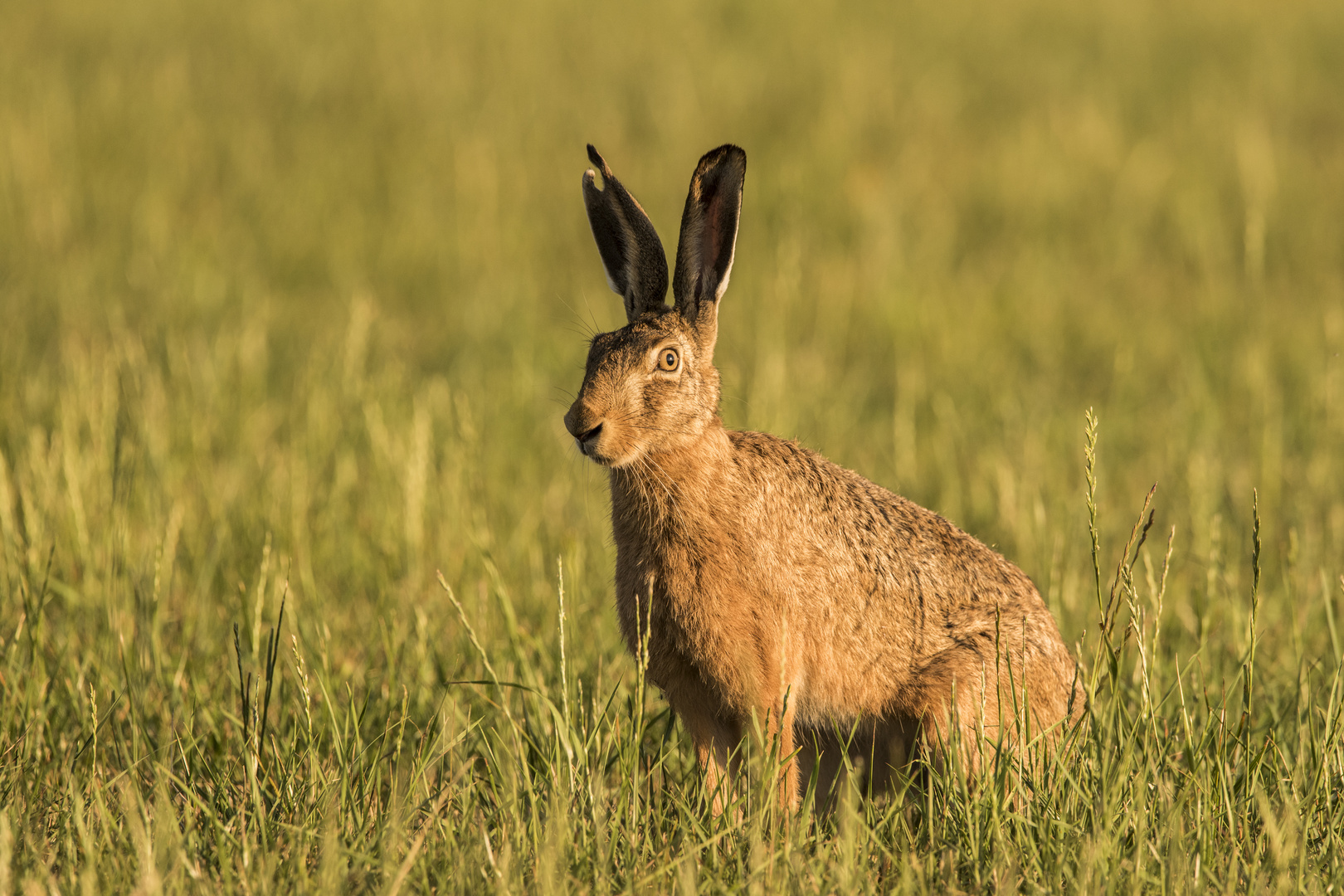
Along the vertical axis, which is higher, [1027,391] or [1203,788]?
[1027,391]

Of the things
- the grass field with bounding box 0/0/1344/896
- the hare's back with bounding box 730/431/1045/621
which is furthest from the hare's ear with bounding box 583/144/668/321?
the grass field with bounding box 0/0/1344/896

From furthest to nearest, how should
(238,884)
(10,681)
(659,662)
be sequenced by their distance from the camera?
(10,681), (659,662), (238,884)

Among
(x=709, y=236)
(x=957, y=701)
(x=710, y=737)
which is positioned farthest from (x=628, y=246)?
(x=957, y=701)

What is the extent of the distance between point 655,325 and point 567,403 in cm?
302

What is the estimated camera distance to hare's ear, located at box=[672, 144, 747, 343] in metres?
3.51

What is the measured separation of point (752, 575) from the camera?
3.39 meters

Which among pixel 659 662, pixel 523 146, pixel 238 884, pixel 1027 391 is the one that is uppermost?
pixel 523 146

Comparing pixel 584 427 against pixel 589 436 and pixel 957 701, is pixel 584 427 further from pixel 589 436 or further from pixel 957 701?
pixel 957 701

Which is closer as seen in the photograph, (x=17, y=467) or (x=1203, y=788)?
(x=1203, y=788)

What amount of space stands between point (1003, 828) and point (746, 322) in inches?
227

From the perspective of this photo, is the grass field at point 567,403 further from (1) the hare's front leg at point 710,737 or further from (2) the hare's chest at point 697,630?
(2) the hare's chest at point 697,630

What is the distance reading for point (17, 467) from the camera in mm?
5074

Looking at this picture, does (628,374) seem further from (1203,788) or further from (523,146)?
(523,146)

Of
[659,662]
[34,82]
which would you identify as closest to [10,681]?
[659,662]
